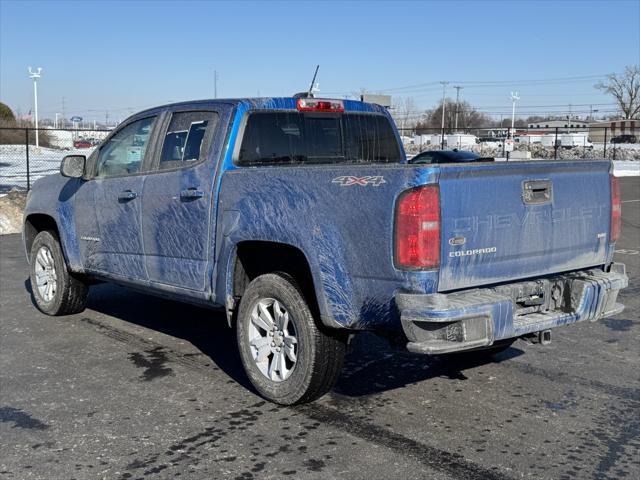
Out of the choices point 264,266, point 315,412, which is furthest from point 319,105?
point 315,412

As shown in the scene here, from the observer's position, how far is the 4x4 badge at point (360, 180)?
411cm

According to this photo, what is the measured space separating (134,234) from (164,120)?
914mm

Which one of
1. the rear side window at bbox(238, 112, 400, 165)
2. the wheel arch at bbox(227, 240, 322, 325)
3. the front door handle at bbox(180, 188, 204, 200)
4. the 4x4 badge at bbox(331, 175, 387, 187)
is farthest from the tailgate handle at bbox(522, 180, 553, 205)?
the front door handle at bbox(180, 188, 204, 200)

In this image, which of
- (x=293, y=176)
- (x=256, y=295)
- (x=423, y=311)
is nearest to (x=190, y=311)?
(x=256, y=295)

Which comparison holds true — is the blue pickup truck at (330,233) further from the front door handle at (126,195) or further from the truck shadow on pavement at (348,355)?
the truck shadow on pavement at (348,355)

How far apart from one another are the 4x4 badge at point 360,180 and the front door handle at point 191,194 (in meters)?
1.28

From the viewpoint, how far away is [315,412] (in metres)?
4.72

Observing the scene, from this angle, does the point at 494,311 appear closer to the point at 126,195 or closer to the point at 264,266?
the point at 264,266

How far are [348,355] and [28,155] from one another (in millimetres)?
15876

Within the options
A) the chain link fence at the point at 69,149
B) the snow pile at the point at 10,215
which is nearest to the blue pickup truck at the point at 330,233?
the snow pile at the point at 10,215

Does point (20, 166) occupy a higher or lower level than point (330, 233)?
higher

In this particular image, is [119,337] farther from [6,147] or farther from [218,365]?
[6,147]

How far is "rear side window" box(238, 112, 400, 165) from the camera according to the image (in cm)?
544

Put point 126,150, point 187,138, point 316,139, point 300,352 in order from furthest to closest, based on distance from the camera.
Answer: point 126,150 < point 316,139 < point 187,138 < point 300,352
